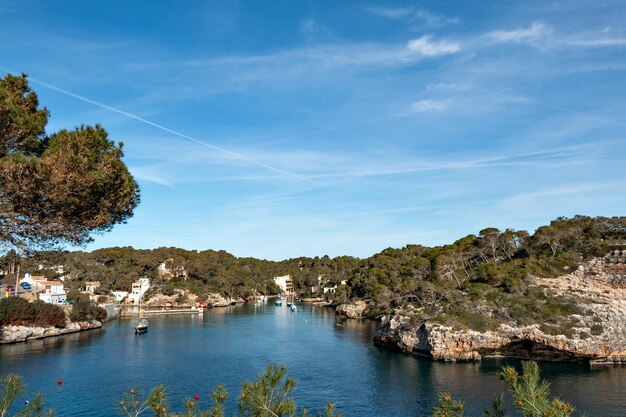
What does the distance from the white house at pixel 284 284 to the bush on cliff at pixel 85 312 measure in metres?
86.7

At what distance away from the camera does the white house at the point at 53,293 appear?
77.8 meters

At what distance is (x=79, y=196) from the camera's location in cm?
1664

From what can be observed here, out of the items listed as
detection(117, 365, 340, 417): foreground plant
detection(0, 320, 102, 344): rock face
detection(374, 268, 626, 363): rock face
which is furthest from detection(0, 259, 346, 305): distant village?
detection(117, 365, 340, 417): foreground plant

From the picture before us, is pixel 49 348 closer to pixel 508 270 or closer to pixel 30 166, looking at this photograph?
pixel 30 166

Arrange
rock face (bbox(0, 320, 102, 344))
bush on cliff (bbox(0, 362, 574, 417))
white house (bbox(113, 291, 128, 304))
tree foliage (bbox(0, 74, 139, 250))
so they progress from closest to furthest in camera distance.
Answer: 1. bush on cliff (bbox(0, 362, 574, 417))
2. tree foliage (bbox(0, 74, 139, 250))
3. rock face (bbox(0, 320, 102, 344))
4. white house (bbox(113, 291, 128, 304))

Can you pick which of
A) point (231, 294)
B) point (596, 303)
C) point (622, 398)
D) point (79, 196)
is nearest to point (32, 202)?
point (79, 196)

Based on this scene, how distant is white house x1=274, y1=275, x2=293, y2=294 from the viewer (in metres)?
159

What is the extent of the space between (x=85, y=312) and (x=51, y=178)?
6330 centimetres

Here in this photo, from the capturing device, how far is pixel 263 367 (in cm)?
4375

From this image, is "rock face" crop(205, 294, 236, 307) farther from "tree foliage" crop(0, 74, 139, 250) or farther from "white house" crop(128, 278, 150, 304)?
"tree foliage" crop(0, 74, 139, 250)

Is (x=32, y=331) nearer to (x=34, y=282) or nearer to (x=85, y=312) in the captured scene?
(x=85, y=312)

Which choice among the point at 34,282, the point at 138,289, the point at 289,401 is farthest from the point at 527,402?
the point at 138,289

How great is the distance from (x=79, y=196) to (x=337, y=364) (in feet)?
119

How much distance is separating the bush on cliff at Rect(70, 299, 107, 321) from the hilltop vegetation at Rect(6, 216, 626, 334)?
2184cm
